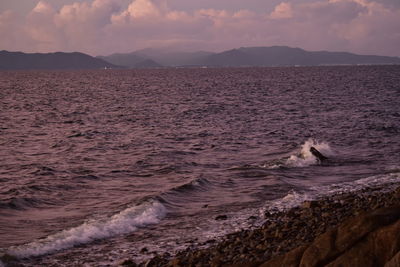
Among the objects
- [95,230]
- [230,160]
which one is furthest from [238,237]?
[230,160]

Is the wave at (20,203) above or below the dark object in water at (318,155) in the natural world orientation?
below

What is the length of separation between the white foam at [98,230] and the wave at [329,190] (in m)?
4.66

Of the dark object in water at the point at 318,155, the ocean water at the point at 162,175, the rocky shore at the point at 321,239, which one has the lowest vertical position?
the ocean water at the point at 162,175

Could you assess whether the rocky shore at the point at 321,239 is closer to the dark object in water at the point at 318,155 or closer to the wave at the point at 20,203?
the dark object in water at the point at 318,155

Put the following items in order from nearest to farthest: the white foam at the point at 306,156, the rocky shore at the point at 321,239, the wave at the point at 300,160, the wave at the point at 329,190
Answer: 1. the rocky shore at the point at 321,239
2. the wave at the point at 329,190
3. the wave at the point at 300,160
4. the white foam at the point at 306,156

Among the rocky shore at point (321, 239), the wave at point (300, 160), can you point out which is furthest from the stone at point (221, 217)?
the wave at point (300, 160)

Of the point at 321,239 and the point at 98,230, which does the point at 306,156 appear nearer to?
the point at 98,230

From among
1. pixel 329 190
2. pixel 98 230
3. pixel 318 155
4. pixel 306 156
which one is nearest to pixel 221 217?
pixel 98 230

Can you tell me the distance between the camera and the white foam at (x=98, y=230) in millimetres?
14869

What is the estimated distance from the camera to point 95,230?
16484 millimetres

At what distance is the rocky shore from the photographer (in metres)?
7.67

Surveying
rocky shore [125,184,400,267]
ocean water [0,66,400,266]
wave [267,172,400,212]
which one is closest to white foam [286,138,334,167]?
ocean water [0,66,400,266]

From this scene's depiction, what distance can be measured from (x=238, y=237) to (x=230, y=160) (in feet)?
51.8

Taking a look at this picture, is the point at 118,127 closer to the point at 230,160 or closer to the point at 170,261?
the point at 230,160
